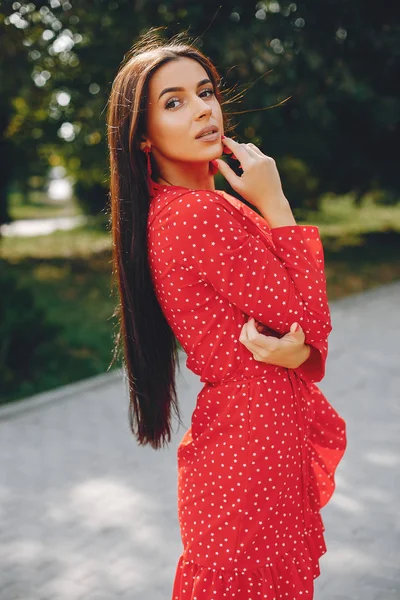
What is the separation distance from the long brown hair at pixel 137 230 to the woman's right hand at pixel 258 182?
23 centimetres

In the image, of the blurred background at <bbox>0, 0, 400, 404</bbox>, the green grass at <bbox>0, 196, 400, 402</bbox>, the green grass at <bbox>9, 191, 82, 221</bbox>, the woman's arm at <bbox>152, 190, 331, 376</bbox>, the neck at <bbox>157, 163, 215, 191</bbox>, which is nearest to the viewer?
the woman's arm at <bbox>152, 190, 331, 376</bbox>

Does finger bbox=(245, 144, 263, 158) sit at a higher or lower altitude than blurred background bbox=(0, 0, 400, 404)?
lower

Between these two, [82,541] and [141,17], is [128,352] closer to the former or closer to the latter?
[82,541]

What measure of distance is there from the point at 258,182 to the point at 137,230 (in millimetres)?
321

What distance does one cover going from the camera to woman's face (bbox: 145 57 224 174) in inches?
71.1

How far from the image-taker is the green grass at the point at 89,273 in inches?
281

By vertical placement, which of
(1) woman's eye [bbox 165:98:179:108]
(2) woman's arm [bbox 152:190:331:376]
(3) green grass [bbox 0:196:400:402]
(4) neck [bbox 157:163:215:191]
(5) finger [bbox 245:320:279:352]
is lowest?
(5) finger [bbox 245:320:279:352]

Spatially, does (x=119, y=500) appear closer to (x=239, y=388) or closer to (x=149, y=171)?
(x=239, y=388)

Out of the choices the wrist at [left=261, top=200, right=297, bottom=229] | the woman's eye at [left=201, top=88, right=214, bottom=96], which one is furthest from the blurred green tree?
the wrist at [left=261, top=200, right=297, bottom=229]

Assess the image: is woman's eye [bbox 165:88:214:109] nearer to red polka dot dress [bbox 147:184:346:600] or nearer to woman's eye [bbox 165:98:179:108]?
woman's eye [bbox 165:98:179:108]

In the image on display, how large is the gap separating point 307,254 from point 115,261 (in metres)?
0.52

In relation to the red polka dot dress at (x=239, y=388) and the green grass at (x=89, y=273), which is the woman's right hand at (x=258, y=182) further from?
the green grass at (x=89, y=273)

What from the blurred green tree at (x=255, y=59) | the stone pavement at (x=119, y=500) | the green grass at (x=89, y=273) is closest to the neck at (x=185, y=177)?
the stone pavement at (x=119, y=500)

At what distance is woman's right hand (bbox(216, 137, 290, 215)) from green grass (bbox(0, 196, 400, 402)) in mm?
4590
